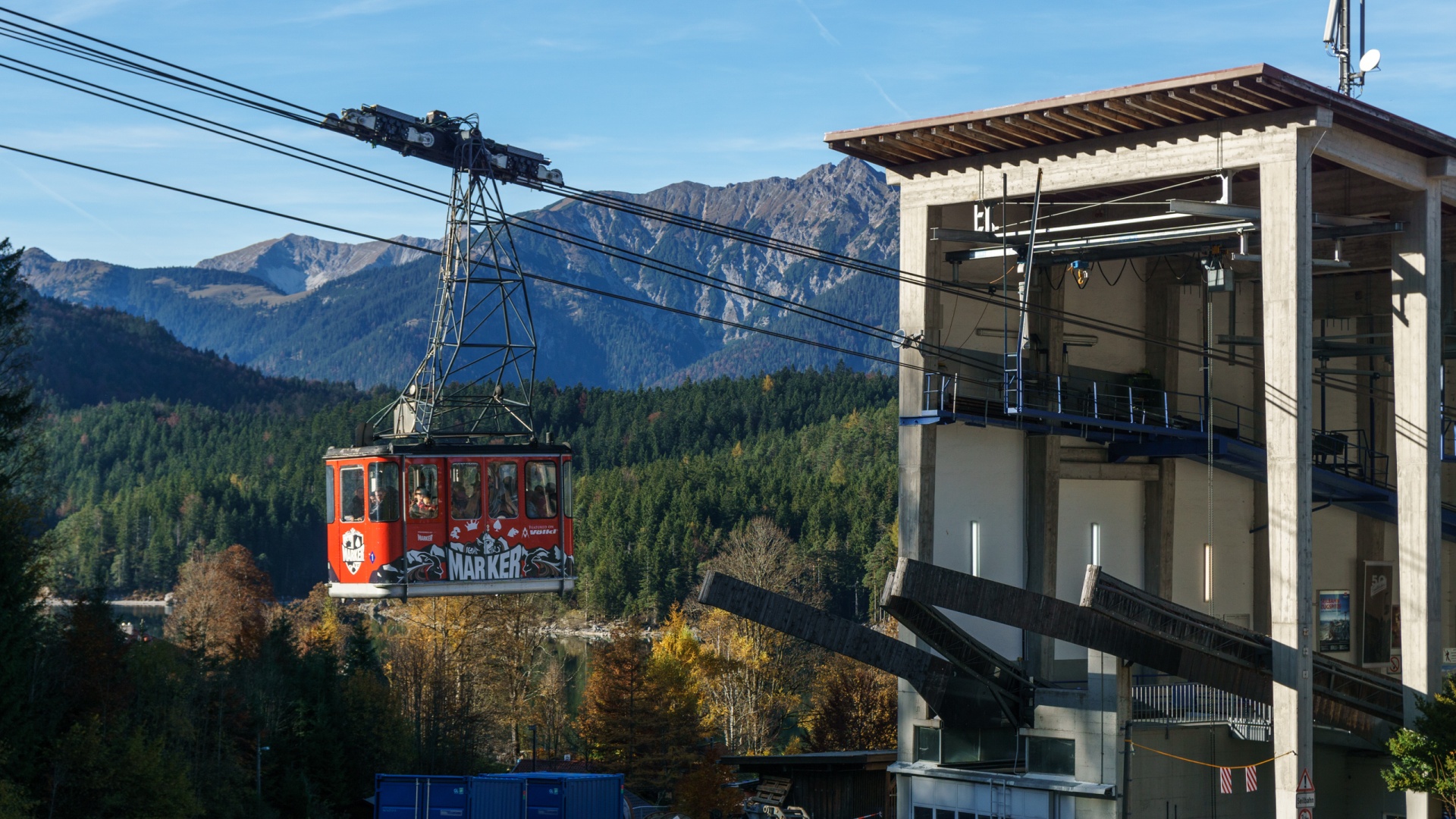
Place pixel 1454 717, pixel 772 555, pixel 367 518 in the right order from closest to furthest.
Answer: pixel 367 518, pixel 1454 717, pixel 772 555

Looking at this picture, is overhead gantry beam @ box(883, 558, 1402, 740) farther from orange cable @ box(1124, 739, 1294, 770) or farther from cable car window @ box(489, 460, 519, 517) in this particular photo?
cable car window @ box(489, 460, 519, 517)

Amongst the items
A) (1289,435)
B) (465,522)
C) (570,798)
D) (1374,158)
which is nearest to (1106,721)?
(1289,435)

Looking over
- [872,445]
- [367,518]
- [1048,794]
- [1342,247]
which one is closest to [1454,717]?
[1048,794]

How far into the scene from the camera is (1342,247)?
3700 centimetres

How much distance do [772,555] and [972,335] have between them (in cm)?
4955

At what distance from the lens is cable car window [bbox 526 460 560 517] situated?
23.2 m

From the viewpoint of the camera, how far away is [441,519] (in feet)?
73.8

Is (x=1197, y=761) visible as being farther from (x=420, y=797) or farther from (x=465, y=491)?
(x=420, y=797)

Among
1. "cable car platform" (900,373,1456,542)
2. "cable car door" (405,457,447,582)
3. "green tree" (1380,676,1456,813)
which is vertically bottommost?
"green tree" (1380,676,1456,813)

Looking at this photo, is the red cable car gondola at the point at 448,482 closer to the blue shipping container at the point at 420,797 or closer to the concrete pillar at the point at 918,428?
the concrete pillar at the point at 918,428

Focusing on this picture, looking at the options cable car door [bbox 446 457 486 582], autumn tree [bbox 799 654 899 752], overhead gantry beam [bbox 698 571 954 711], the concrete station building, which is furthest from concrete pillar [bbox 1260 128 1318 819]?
autumn tree [bbox 799 654 899 752]

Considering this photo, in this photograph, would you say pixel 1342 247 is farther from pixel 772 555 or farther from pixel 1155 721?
pixel 772 555

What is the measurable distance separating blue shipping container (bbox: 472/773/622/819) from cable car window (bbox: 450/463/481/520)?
732 inches

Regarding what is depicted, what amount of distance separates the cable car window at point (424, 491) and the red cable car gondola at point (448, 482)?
0.02 metres
